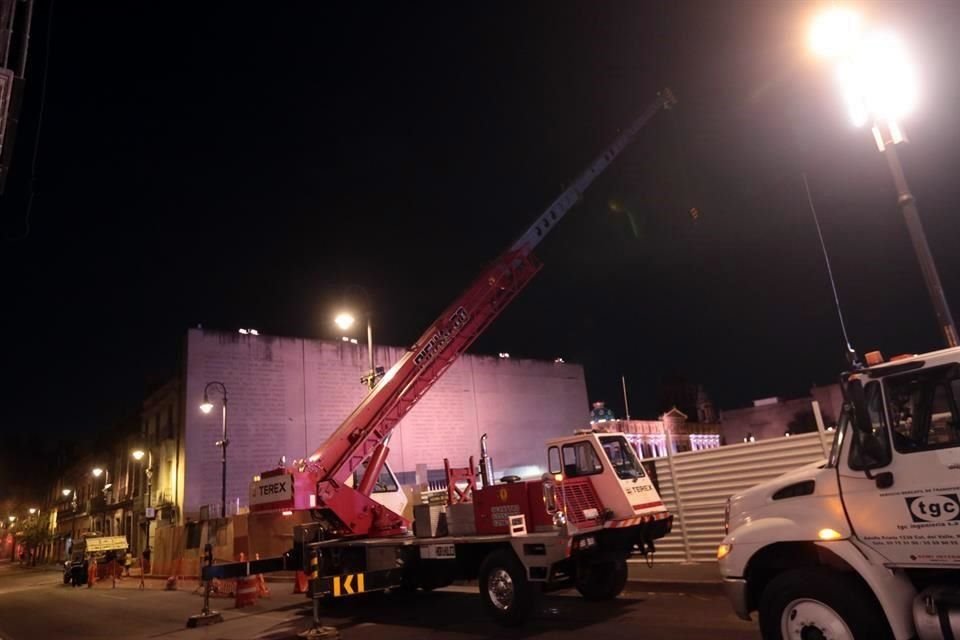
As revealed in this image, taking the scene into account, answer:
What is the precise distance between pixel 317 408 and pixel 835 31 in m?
32.5

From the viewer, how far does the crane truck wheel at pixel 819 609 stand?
523 centimetres

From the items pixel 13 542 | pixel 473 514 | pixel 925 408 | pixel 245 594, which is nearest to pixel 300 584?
pixel 245 594

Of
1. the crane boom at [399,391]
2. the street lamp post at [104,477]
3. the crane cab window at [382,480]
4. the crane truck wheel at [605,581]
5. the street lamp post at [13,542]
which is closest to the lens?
the crane truck wheel at [605,581]

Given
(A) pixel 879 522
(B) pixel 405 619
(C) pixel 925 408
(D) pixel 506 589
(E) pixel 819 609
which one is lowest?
(B) pixel 405 619

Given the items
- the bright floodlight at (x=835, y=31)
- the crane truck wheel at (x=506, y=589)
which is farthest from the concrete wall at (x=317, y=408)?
the bright floodlight at (x=835, y=31)

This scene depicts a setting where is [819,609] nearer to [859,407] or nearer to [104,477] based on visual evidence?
[859,407]

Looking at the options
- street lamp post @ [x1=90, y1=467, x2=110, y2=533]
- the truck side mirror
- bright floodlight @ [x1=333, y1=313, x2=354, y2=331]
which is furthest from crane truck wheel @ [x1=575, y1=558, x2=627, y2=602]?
street lamp post @ [x1=90, y1=467, x2=110, y2=533]

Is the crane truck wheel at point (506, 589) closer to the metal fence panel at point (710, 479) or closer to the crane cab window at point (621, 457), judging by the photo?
the crane cab window at point (621, 457)

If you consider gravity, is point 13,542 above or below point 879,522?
above

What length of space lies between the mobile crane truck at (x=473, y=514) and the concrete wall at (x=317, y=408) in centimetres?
2072

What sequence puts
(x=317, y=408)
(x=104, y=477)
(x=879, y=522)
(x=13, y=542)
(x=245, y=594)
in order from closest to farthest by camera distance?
1. (x=879, y=522)
2. (x=245, y=594)
3. (x=317, y=408)
4. (x=104, y=477)
5. (x=13, y=542)

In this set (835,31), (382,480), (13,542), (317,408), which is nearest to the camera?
(835,31)

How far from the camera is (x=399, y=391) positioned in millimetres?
14523

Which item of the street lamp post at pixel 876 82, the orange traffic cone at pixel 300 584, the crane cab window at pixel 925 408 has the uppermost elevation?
the street lamp post at pixel 876 82
